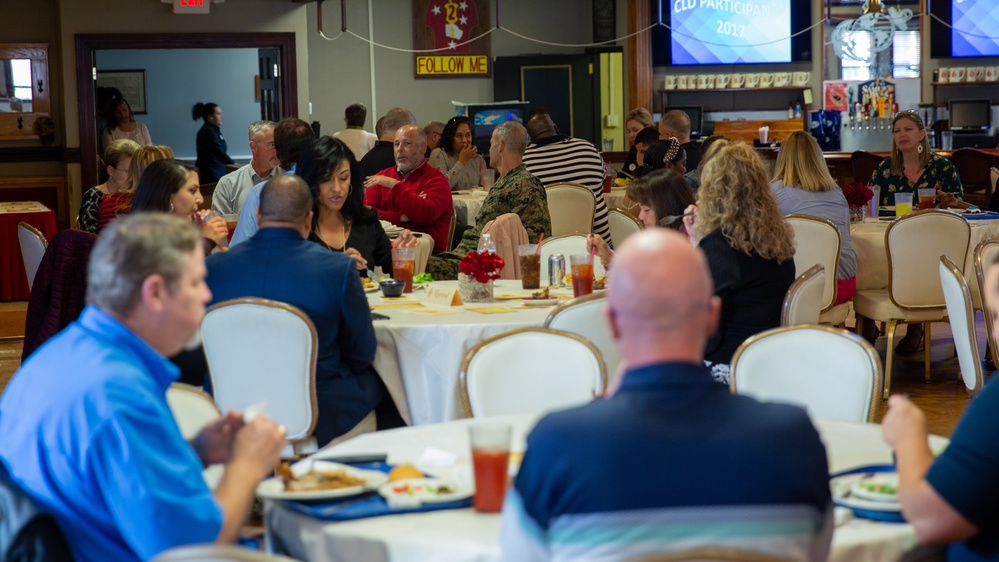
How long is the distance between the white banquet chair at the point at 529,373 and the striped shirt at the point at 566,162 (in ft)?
15.4

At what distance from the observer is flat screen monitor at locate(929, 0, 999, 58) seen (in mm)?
14438

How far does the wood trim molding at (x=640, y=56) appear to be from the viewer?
46.5ft

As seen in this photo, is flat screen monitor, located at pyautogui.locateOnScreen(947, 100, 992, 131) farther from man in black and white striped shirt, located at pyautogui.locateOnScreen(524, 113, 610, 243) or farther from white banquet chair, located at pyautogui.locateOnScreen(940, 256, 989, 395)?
white banquet chair, located at pyautogui.locateOnScreen(940, 256, 989, 395)

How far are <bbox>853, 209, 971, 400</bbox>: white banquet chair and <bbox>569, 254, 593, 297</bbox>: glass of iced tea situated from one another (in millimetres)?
2411

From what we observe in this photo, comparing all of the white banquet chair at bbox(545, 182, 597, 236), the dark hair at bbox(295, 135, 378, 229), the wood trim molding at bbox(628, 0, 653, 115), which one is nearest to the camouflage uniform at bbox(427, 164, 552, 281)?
the white banquet chair at bbox(545, 182, 597, 236)

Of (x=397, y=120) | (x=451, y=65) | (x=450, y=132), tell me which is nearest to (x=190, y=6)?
(x=450, y=132)

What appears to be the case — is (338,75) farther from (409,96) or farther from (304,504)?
(304,504)

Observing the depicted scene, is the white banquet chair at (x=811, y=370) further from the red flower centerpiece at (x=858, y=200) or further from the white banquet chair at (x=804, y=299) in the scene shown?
the red flower centerpiece at (x=858, y=200)

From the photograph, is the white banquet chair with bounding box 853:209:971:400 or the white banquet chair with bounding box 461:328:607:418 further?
the white banquet chair with bounding box 853:209:971:400

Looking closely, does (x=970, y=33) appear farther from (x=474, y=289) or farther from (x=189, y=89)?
(x=474, y=289)

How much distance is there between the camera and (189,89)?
17016 mm

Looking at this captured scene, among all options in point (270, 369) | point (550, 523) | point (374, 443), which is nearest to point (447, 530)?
point (550, 523)

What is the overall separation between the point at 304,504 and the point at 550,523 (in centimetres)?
76

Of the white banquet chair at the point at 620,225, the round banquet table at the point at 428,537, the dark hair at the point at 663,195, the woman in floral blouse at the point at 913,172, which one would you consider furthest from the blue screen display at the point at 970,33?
the round banquet table at the point at 428,537
